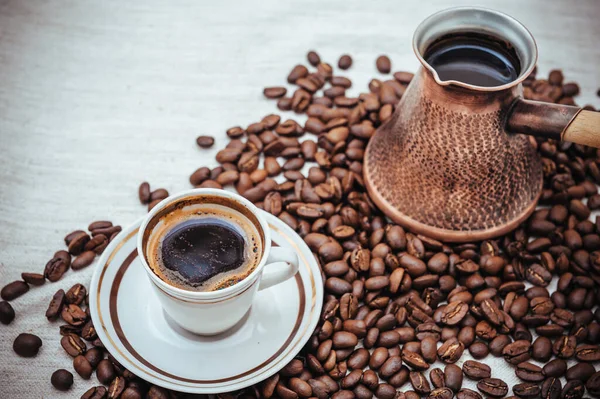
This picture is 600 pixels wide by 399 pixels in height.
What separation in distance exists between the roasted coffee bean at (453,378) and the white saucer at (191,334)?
231mm

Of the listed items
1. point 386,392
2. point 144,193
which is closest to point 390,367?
point 386,392

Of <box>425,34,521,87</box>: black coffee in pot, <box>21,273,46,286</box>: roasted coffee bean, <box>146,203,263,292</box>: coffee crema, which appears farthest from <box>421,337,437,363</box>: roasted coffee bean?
<box>21,273,46,286</box>: roasted coffee bean

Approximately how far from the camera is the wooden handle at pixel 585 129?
0.99m

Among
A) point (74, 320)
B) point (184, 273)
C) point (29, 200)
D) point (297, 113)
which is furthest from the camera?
point (297, 113)

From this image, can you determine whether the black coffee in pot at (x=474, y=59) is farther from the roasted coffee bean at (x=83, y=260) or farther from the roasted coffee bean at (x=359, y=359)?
the roasted coffee bean at (x=83, y=260)

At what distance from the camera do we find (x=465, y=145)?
108 centimetres

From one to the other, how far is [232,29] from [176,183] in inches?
19.0

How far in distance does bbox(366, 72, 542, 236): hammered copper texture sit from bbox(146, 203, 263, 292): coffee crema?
35cm

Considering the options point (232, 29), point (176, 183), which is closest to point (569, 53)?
point (232, 29)

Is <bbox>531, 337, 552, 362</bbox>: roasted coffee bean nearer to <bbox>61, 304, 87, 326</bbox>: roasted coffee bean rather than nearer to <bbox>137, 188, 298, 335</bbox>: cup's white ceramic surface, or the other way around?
<bbox>137, 188, 298, 335</bbox>: cup's white ceramic surface

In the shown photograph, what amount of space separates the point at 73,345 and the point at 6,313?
0.43 feet

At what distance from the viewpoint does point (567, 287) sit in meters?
1.12

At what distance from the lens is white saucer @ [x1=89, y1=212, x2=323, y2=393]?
921mm

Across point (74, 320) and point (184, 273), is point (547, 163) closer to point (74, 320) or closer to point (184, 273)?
point (184, 273)
